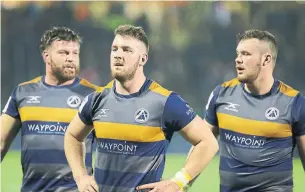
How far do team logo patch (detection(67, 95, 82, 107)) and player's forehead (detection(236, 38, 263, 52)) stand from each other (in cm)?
142

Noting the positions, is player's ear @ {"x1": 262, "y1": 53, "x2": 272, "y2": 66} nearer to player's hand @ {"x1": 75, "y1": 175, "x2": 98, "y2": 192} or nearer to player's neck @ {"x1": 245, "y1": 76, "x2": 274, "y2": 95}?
player's neck @ {"x1": 245, "y1": 76, "x2": 274, "y2": 95}

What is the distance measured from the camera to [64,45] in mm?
7164

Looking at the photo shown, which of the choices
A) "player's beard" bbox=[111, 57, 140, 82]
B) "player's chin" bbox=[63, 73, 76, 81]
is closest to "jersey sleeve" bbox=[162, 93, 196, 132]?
"player's beard" bbox=[111, 57, 140, 82]

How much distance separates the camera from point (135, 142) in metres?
5.67

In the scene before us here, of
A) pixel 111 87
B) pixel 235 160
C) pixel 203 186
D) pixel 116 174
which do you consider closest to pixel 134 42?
pixel 111 87

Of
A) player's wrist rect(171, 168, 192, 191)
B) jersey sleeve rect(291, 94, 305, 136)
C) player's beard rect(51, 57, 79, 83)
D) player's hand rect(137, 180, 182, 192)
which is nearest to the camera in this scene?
player's hand rect(137, 180, 182, 192)

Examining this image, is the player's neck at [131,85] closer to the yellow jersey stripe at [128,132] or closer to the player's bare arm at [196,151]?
the yellow jersey stripe at [128,132]

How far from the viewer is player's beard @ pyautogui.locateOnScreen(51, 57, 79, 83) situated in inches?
280

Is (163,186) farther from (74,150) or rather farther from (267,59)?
(267,59)

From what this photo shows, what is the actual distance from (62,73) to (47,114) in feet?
1.24

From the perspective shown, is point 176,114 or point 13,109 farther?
point 13,109

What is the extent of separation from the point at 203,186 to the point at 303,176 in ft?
5.74

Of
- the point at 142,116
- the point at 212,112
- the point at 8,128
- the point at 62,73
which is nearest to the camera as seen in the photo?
the point at 142,116

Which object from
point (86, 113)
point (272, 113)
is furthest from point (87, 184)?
point (272, 113)
